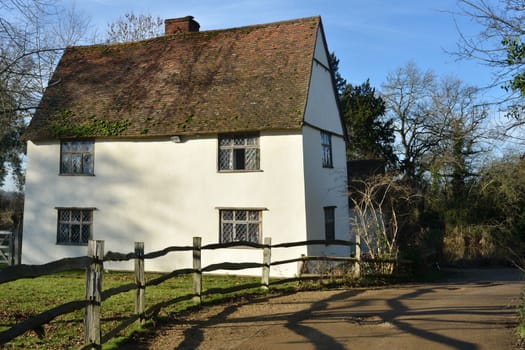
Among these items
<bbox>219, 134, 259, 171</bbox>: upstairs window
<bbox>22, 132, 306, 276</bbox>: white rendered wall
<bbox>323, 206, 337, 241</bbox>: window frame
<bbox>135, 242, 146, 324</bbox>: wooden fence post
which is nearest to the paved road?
<bbox>135, 242, 146, 324</bbox>: wooden fence post

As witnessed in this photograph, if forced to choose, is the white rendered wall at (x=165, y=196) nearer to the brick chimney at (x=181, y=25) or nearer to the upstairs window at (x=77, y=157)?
the upstairs window at (x=77, y=157)

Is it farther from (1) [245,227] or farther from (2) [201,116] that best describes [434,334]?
(2) [201,116]

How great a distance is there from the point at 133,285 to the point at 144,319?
0.75 metres

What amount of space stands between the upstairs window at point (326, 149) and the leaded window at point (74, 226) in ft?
31.7

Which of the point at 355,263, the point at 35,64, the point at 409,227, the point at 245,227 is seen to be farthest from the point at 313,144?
the point at 409,227

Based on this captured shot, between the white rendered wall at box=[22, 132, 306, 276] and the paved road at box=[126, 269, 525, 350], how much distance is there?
581cm

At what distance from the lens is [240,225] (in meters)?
17.5

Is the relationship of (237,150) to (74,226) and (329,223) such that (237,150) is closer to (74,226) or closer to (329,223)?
(329,223)

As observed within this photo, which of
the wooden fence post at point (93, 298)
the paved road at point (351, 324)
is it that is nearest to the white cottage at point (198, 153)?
the paved road at point (351, 324)

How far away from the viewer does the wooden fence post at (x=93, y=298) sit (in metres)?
6.20

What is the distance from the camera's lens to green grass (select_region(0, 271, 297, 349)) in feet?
24.7

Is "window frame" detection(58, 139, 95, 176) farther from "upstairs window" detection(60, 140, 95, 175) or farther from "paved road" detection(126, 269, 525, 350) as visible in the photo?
"paved road" detection(126, 269, 525, 350)

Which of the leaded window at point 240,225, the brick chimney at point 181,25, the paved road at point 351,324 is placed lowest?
the paved road at point 351,324

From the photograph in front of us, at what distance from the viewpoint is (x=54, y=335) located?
774cm
